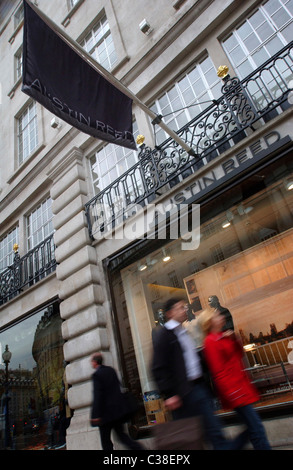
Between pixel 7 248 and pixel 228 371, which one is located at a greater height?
pixel 7 248

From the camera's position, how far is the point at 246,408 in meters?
3.09

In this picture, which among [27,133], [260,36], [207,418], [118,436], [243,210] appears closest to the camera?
[207,418]

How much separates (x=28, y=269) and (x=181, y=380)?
26.6ft

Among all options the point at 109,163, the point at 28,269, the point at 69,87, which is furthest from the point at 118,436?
the point at 28,269

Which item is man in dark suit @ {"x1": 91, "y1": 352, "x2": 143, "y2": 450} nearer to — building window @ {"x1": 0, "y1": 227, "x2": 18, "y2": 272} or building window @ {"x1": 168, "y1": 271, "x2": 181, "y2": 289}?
building window @ {"x1": 168, "y1": 271, "x2": 181, "y2": 289}

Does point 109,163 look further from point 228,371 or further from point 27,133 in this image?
point 228,371

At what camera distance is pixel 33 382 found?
28.8ft

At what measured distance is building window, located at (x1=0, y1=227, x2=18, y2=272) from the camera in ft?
37.5

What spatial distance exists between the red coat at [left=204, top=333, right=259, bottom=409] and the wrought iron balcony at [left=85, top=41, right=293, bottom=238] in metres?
3.72

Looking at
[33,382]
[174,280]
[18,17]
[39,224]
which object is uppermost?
[18,17]

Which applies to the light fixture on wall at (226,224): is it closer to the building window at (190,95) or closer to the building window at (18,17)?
the building window at (190,95)

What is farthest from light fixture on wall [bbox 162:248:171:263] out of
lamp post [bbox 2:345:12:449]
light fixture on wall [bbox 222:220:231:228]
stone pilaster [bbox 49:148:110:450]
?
lamp post [bbox 2:345:12:449]
